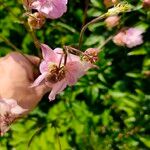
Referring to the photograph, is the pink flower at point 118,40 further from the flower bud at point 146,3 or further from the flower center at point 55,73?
the flower center at point 55,73

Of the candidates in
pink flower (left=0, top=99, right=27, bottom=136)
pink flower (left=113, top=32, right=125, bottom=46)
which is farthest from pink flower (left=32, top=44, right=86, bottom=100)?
pink flower (left=113, top=32, right=125, bottom=46)

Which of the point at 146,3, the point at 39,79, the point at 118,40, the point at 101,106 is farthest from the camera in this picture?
the point at 101,106

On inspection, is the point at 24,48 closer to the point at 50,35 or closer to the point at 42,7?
the point at 50,35

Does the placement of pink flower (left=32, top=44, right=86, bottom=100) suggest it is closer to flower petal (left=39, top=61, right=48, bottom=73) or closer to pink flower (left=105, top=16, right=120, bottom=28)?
flower petal (left=39, top=61, right=48, bottom=73)

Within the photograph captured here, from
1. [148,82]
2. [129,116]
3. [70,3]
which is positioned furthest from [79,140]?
[70,3]

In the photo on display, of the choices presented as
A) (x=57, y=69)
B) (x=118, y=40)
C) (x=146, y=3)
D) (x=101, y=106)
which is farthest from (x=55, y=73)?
(x=101, y=106)

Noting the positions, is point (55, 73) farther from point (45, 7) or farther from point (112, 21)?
point (112, 21)
